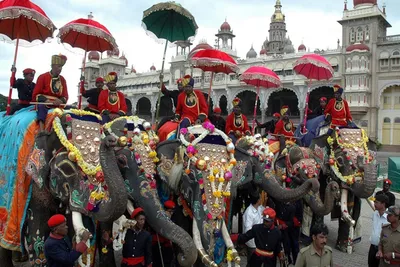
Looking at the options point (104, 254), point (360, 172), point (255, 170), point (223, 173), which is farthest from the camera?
point (360, 172)

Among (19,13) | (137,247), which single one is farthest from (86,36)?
(137,247)

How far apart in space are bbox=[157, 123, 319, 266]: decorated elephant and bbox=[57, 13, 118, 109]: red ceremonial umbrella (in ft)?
8.25

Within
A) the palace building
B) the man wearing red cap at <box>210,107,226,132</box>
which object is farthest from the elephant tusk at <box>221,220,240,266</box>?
the palace building

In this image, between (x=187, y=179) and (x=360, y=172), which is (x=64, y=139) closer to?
(x=187, y=179)

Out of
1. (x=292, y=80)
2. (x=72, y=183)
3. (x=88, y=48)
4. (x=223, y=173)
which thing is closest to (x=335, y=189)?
(x=223, y=173)

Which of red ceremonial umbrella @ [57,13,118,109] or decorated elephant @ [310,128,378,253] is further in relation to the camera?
decorated elephant @ [310,128,378,253]

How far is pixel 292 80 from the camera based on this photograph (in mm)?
36875

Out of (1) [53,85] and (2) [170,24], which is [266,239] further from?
(2) [170,24]

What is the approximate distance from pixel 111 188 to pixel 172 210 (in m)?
1.38

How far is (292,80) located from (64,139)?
112 ft

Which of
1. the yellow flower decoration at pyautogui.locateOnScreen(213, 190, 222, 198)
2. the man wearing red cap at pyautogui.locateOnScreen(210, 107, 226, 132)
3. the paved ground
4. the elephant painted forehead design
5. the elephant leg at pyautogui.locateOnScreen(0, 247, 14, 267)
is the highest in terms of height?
the man wearing red cap at pyautogui.locateOnScreen(210, 107, 226, 132)

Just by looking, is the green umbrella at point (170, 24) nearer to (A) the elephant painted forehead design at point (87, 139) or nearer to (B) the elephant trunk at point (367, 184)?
(A) the elephant painted forehead design at point (87, 139)

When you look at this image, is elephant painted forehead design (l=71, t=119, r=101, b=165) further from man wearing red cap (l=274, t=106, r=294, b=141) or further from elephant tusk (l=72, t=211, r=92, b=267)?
man wearing red cap (l=274, t=106, r=294, b=141)

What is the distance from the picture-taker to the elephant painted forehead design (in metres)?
4.52
